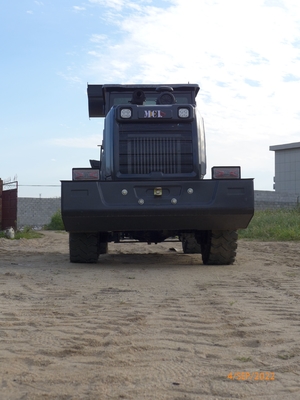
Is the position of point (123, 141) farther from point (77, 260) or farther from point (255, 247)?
point (255, 247)

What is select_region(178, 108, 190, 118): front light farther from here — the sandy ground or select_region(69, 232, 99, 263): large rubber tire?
the sandy ground

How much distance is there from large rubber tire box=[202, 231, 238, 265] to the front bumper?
63 centimetres

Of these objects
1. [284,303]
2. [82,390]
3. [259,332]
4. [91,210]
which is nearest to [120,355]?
[82,390]

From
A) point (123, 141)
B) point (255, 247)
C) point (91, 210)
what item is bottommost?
point (255, 247)

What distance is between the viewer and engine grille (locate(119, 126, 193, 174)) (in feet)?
30.4

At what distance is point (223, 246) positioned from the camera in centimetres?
946

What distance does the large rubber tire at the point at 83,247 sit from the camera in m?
9.65

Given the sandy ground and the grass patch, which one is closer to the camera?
the sandy ground

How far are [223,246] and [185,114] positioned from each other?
2184 mm

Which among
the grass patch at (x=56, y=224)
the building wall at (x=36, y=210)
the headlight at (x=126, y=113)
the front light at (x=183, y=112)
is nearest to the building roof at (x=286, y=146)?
the building wall at (x=36, y=210)

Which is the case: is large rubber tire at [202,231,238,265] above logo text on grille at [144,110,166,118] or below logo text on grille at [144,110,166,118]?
below

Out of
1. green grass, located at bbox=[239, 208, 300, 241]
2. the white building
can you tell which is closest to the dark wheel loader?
green grass, located at bbox=[239, 208, 300, 241]

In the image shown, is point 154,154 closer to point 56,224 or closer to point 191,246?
point 191,246
